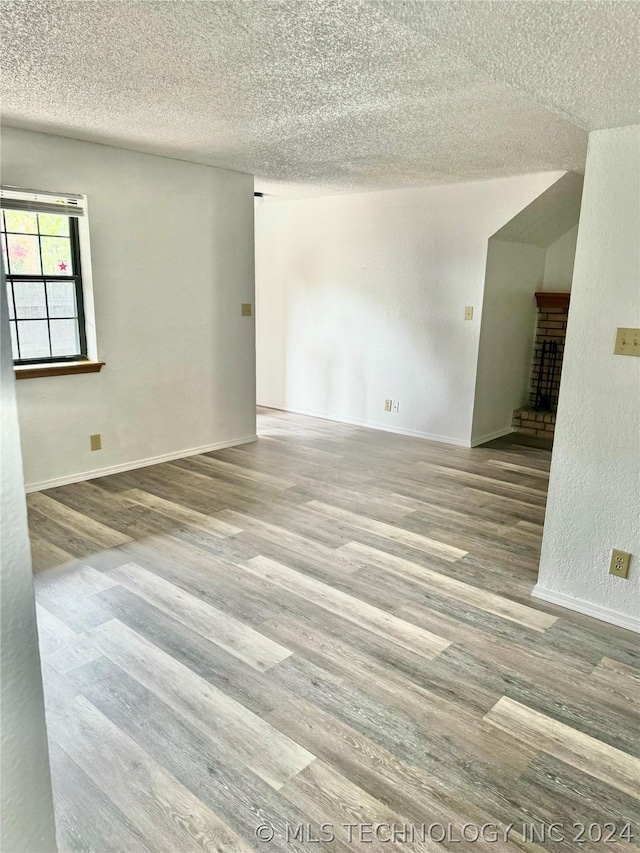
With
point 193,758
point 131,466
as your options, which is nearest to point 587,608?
point 193,758

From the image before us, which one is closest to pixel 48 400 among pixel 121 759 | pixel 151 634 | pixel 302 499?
pixel 302 499

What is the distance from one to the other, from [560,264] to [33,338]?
471 centimetres

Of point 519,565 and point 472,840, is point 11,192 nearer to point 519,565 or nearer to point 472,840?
point 519,565

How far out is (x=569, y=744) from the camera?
188 centimetres

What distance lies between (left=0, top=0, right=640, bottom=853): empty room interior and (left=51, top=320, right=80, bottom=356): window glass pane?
0.02 meters

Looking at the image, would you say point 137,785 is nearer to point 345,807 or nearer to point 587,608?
point 345,807

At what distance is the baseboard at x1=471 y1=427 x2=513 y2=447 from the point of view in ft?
17.7

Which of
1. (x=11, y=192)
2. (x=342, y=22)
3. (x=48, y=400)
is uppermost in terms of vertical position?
(x=342, y=22)

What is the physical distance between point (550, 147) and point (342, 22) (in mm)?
2201

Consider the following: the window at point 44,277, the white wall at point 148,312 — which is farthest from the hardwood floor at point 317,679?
the window at point 44,277

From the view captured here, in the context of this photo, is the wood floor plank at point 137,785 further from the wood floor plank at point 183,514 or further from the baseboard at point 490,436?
the baseboard at point 490,436

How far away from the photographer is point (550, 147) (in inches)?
143

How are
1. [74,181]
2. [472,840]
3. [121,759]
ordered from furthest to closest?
[74,181] → [121,759] → [472,840]

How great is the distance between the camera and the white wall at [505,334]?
5.15m
